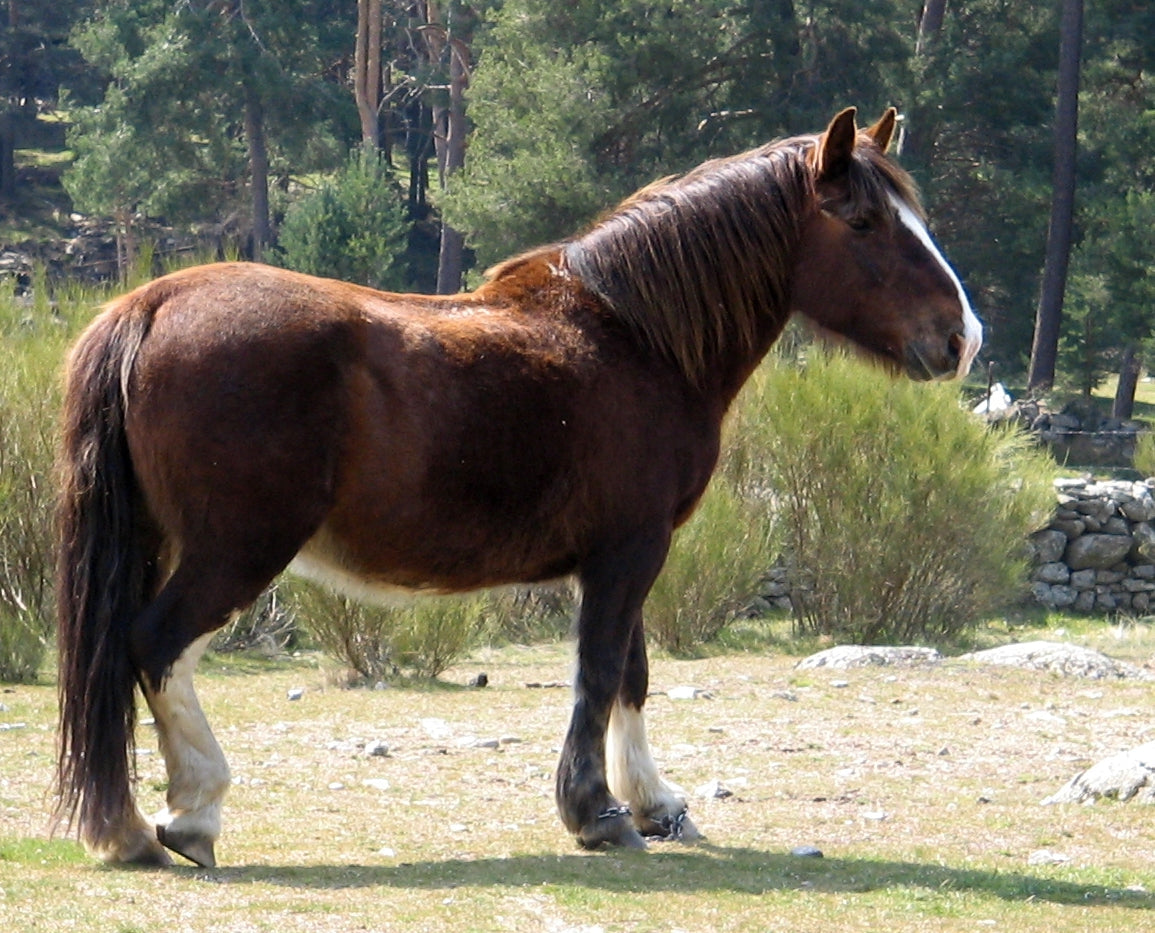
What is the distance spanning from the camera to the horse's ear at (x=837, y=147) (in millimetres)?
5145

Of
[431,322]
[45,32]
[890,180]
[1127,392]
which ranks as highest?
[45,32]

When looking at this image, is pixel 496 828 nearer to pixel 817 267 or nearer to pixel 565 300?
pixel 565 300

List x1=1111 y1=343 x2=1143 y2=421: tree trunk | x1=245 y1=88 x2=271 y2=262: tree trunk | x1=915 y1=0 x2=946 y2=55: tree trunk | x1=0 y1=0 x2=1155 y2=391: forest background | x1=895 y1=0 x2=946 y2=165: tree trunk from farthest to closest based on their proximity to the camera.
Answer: x1=245 y1=88 x2=271 y2=262: tree trunk < x1=1111 y1=343 x2=1143 y2=421: tree trunk < x1=915 y1=0 x2=946 y2=55: tree trunk < x1=895 y1=0 x2=946 y2=165: tree trunk < x1=0 y1=0 x2=1155 y2=391: forest background

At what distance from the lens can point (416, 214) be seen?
141 feet

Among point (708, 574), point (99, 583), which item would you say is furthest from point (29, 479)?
point (99, 583)

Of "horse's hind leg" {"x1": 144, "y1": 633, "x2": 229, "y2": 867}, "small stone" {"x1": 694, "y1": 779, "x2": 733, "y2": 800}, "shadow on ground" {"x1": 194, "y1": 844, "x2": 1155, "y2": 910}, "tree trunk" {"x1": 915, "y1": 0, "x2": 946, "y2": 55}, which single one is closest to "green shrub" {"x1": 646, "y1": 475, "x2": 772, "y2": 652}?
"small stone" {"x1": 694, "y1": 779, "x2": 733, "y2": 800}

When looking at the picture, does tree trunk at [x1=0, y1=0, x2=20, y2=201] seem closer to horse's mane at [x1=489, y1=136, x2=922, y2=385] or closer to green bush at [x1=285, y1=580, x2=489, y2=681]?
green bush at [x1=285, y1=580, x2=489, y2=681]

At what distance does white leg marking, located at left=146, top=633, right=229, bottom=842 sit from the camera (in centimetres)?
454

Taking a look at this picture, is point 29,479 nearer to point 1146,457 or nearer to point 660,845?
point 660,845

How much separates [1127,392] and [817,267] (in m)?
27.8

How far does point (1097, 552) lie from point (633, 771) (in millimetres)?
15124

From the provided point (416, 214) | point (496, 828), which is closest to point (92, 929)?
point (496, 828)

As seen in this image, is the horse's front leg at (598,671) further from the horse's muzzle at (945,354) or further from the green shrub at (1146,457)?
the green shrub at (1146,457)

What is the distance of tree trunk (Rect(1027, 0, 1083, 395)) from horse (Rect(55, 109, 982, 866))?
21.2m
